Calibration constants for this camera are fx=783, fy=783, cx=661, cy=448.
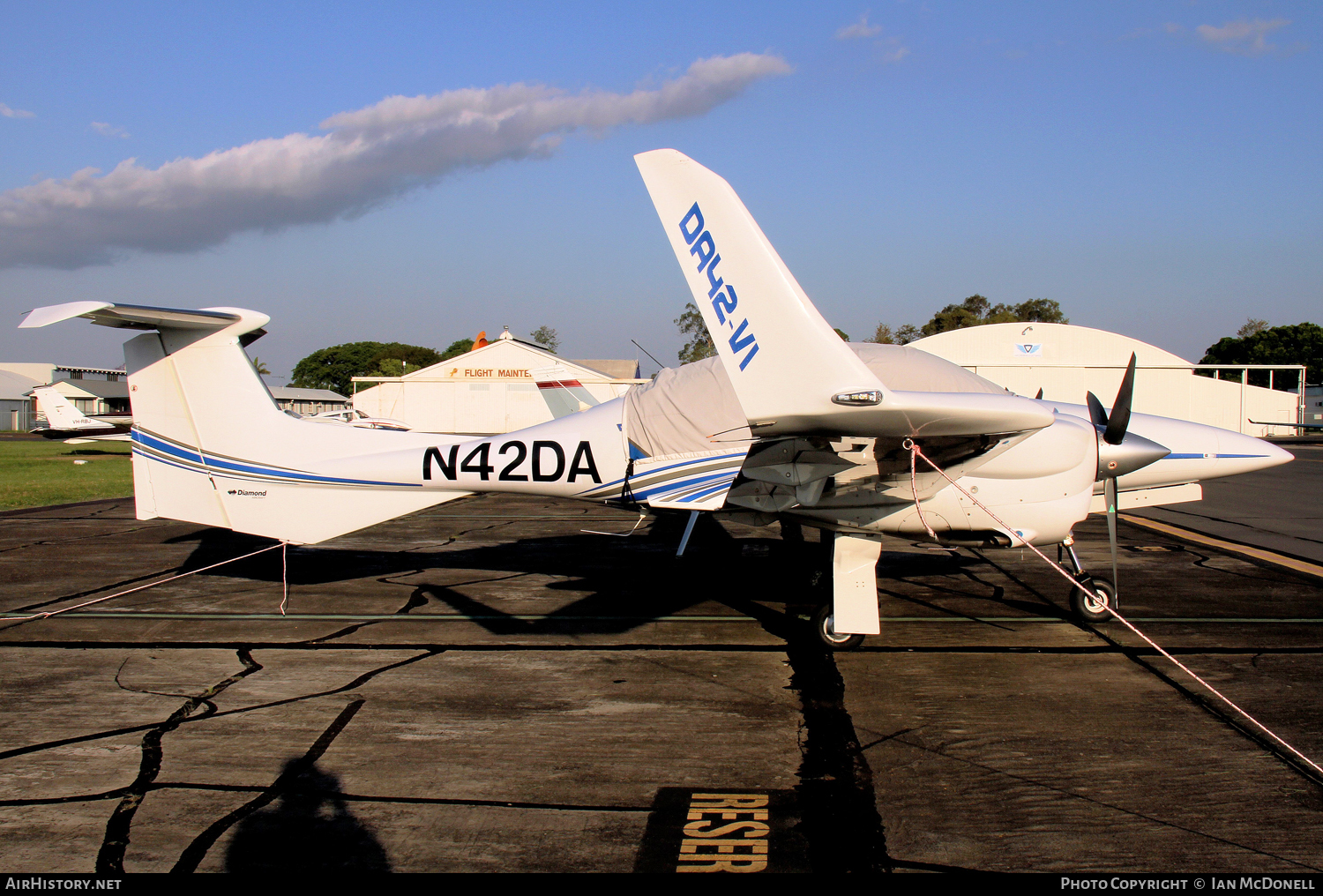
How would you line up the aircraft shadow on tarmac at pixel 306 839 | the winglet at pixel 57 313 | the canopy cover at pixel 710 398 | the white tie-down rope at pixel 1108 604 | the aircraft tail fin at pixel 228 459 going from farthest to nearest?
the aircraft tail fin at pixel 228 459 < the canopy cover at pixel 710 398 < the winglet at pixel 57 313 < the white tie-down rope at pixel 1108 604 < the aircraft shadow on tarmac at pixel 306 839

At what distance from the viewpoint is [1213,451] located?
8141 millimetres

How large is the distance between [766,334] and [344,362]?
132 m

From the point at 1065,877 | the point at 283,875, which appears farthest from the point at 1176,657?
the point at 283,875

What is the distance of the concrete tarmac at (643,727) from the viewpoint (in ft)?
12.7

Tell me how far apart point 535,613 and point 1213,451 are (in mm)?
7343

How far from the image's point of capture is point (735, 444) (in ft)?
26.6

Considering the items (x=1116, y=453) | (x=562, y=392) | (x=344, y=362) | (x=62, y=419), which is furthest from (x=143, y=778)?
(x=344, y=362)

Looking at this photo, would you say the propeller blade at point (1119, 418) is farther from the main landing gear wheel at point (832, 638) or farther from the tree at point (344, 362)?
the tree at point (344, 362)

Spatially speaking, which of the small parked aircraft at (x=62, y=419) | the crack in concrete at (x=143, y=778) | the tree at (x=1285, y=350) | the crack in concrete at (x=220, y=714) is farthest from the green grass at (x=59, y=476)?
the tree at (x=1285, y=350)

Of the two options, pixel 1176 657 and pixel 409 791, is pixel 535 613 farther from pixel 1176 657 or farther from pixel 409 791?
pixel 1176 657

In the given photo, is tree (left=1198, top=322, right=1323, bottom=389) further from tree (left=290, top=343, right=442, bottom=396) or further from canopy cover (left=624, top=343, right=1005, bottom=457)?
tree (left=290, top=343, right=442, bottom=396)

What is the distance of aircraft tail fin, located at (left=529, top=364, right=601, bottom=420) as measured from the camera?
67.4 ft

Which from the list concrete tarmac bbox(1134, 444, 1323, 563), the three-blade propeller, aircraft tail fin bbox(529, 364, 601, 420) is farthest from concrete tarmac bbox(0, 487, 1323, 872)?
aircraft tail fin bbox(529, 364, 601, 420)

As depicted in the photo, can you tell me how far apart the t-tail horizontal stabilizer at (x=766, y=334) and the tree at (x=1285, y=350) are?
90.1m
